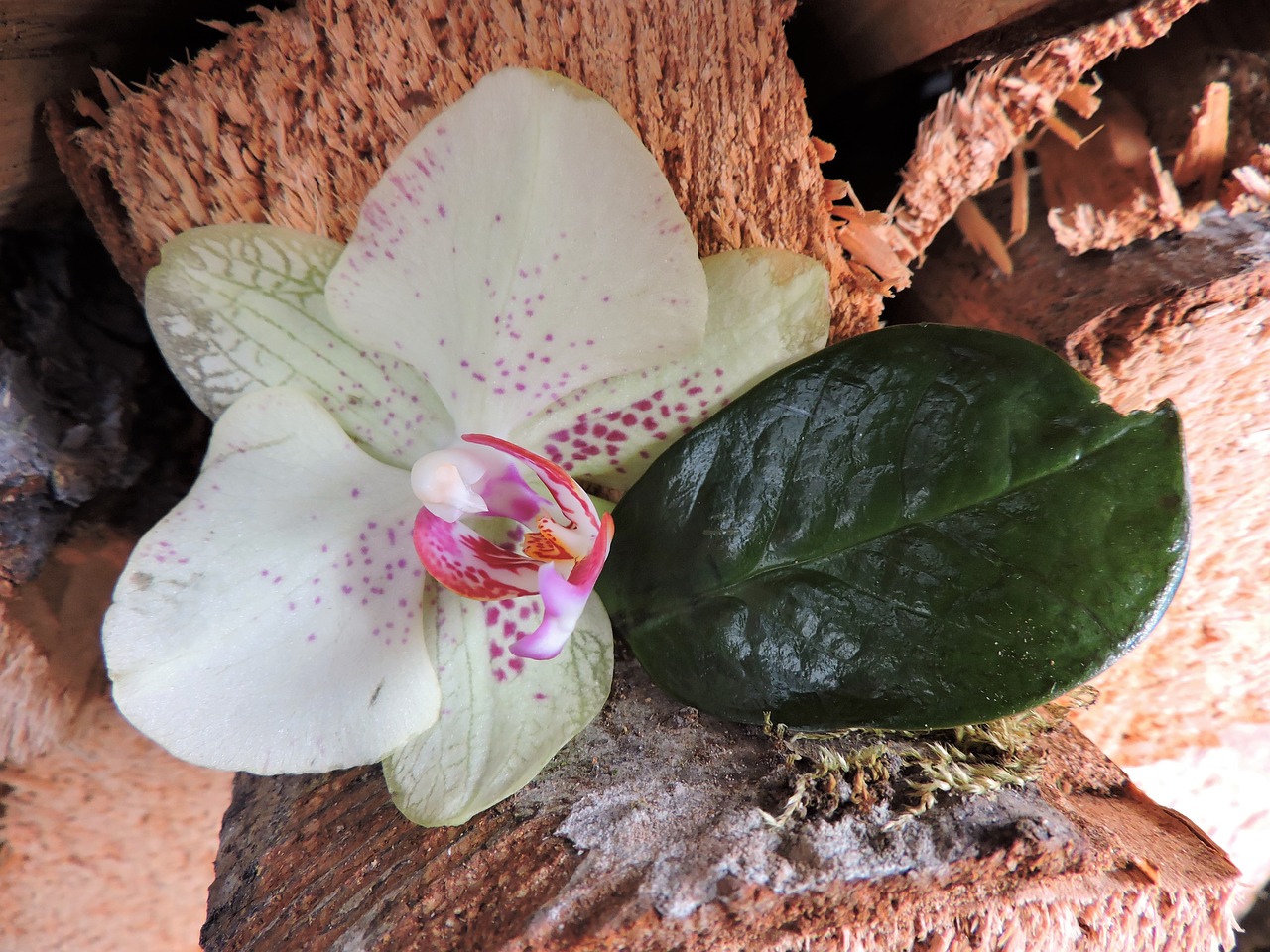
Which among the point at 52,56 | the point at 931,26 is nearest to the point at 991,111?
the point at 931,26

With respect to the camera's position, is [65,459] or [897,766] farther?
[65,459]

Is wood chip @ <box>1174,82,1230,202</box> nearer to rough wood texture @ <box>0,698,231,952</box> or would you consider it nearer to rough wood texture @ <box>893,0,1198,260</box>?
rough wood texture @ <box>893,0,1198,260</box>

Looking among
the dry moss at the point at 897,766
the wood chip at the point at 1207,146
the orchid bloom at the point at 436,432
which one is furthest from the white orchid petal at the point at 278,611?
the wood chip at the point at 1207,146

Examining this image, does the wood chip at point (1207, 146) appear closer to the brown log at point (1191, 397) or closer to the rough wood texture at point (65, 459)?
the brown log at point (1191, 397)

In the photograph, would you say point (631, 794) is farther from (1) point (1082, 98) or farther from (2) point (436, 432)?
(1) point (1082, 98)

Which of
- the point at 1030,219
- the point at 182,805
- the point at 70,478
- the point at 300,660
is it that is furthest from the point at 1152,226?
the point at 182,805

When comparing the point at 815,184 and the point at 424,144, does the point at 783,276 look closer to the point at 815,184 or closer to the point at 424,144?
the point at 815,184
